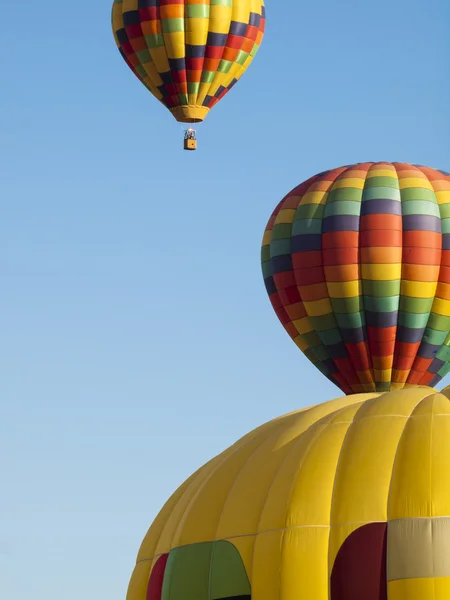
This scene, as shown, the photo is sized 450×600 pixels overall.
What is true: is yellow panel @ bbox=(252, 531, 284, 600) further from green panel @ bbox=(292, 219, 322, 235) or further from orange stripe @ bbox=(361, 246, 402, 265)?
green panel @ bbox=(292, 219, 322, 235)

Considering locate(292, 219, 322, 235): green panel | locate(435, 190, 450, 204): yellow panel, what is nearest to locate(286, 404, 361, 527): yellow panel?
locate(292, 219, 322, 235): green panel

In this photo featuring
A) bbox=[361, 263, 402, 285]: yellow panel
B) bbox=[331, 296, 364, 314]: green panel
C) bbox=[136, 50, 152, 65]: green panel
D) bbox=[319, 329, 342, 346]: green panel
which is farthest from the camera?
bbox=[136, 50, 152, 65]: green panel

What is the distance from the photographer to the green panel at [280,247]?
2653cm

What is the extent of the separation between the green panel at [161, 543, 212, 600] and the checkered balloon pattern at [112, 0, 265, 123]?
1382cm

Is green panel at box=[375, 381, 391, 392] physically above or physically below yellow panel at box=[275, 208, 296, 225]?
below

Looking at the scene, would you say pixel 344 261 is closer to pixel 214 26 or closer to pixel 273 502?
pixel 214 26

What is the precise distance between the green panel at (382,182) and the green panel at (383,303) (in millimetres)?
1611

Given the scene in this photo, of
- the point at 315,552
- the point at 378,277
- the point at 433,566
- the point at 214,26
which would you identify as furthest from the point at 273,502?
the point at 214,26

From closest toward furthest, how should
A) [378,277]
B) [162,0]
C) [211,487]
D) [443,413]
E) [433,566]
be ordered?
[433,566], [443,413], [211,487], [378,277], [162,0]

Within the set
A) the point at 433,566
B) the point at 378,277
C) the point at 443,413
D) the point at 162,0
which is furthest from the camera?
the point at 162,0

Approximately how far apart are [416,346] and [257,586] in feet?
32.6

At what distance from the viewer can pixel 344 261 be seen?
25766mm

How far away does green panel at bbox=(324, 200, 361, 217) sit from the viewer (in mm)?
25906

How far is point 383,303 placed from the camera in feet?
84.0
